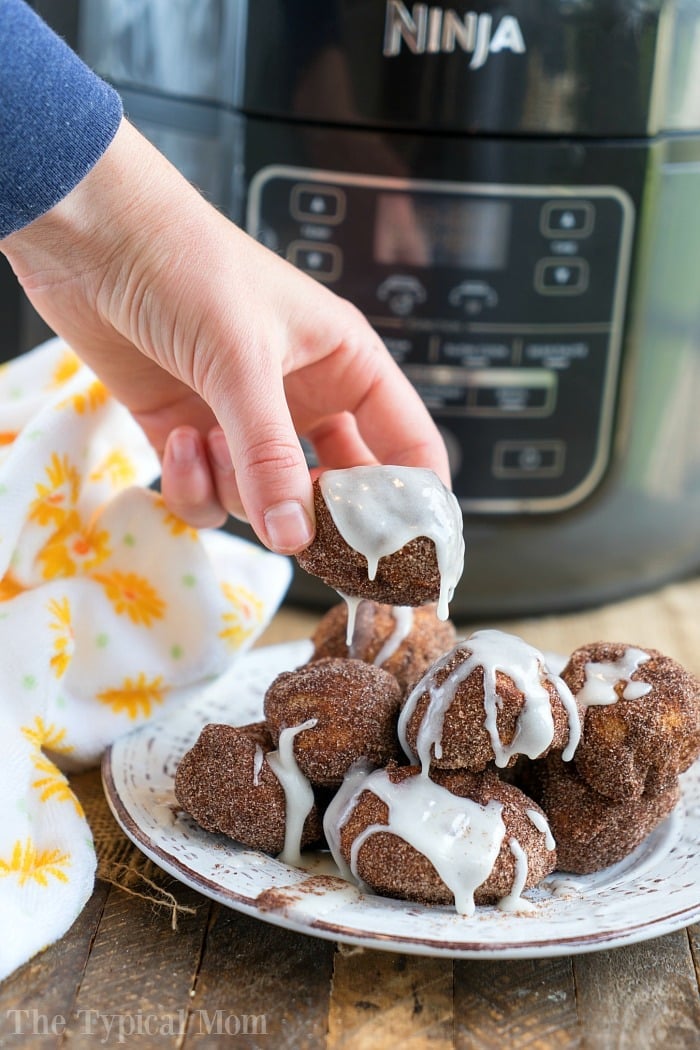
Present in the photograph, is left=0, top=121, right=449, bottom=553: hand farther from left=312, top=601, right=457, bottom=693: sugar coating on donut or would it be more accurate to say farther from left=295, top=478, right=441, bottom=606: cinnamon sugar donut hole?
left=312, top=601, right=457, bottom=693: sugar coating on donut

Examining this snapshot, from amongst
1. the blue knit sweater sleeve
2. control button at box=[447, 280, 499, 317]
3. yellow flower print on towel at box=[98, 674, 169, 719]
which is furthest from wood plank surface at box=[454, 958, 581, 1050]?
control button at box=[447, 280, 499, 317]

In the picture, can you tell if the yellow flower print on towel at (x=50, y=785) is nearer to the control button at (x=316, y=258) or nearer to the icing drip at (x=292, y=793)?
the icing drip at (x=292, y=793)

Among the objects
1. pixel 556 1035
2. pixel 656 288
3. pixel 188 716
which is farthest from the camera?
pixel 656 288

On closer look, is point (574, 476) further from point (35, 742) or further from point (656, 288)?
point (35, 742)

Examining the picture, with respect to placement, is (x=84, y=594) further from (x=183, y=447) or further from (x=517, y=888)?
(x=517, y=888)

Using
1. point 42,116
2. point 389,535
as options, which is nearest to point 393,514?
point 389,535

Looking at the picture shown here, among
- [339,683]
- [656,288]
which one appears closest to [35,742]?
[339,683]

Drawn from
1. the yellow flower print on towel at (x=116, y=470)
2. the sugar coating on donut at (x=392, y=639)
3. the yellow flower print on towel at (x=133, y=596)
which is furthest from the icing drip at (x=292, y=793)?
the yellow flower print on towel at (x=116, y=470)
